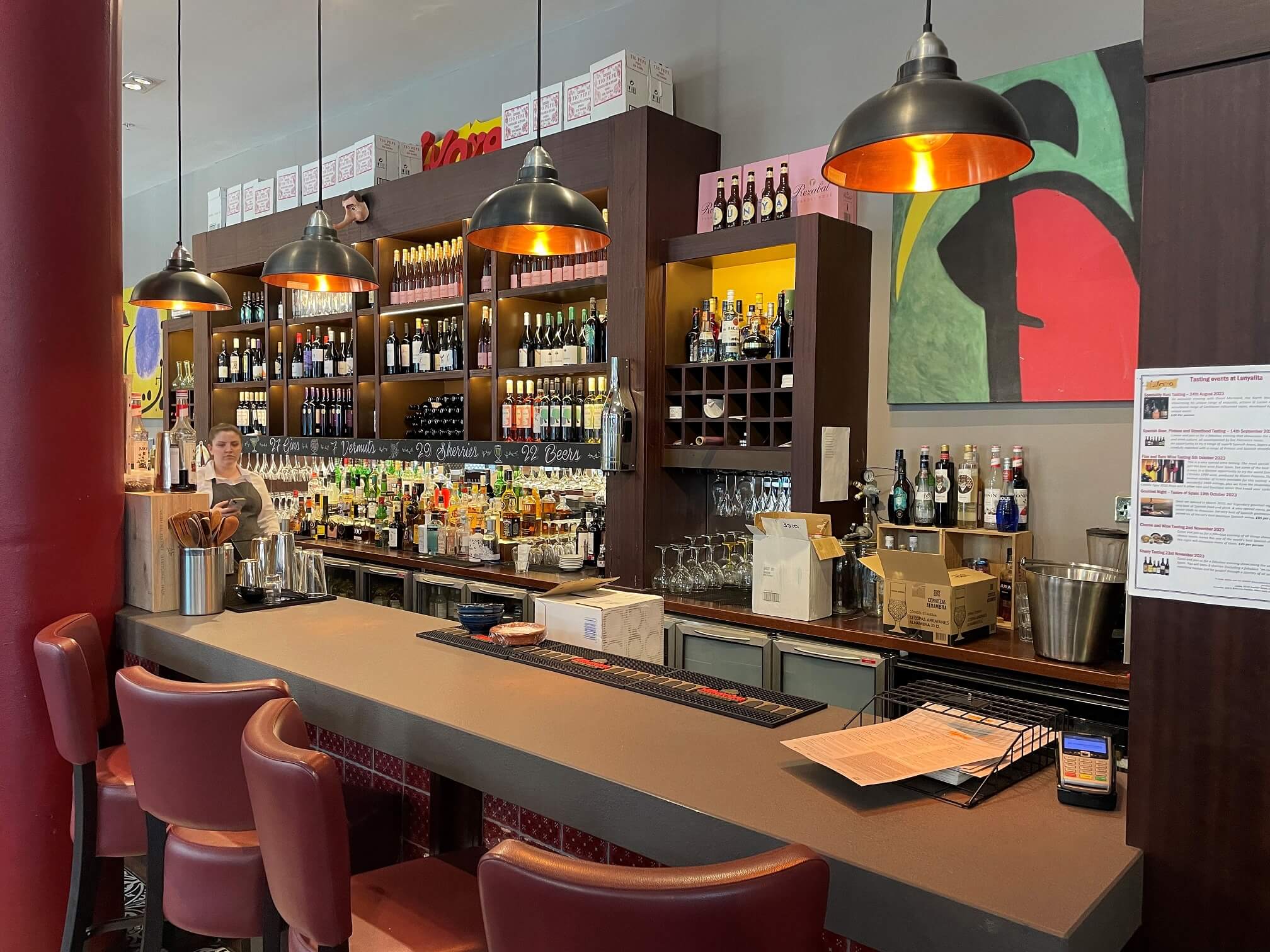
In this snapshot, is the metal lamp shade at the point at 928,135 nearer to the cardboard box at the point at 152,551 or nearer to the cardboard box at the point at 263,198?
the cardboard box at the point at 152,551

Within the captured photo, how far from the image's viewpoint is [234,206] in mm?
6875

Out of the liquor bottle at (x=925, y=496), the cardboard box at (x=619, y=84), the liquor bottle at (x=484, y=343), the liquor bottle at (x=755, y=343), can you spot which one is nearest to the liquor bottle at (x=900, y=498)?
the liquor bottle at (x=925, y=496)

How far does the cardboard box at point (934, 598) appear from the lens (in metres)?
3.22

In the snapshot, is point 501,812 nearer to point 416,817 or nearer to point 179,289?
point 416,817

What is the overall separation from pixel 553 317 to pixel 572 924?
4356mm

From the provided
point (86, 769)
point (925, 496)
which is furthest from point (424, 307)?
point (86, 769)

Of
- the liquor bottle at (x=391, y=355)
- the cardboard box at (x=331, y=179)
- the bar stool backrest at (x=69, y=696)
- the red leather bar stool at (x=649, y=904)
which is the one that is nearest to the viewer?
the red leather bar stool at (x=649, y=904)

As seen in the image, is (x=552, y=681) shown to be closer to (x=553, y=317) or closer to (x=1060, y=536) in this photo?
(x=1060, y=536)

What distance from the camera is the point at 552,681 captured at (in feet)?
7.16

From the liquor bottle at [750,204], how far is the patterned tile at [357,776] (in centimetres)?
276

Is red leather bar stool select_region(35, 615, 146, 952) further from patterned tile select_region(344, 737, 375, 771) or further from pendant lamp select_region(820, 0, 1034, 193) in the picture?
pendant lamp select_region(820, 0, 1034, 193)

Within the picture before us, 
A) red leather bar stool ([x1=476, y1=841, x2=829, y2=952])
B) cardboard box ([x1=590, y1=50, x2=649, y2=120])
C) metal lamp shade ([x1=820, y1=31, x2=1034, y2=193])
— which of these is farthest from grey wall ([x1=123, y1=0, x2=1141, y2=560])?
red leather bar stool ([x1=476, y1=841, x2=829, y2=952])

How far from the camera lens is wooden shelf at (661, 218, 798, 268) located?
3.91 m

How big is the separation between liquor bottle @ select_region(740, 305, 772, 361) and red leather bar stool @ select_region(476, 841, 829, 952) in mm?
3192
